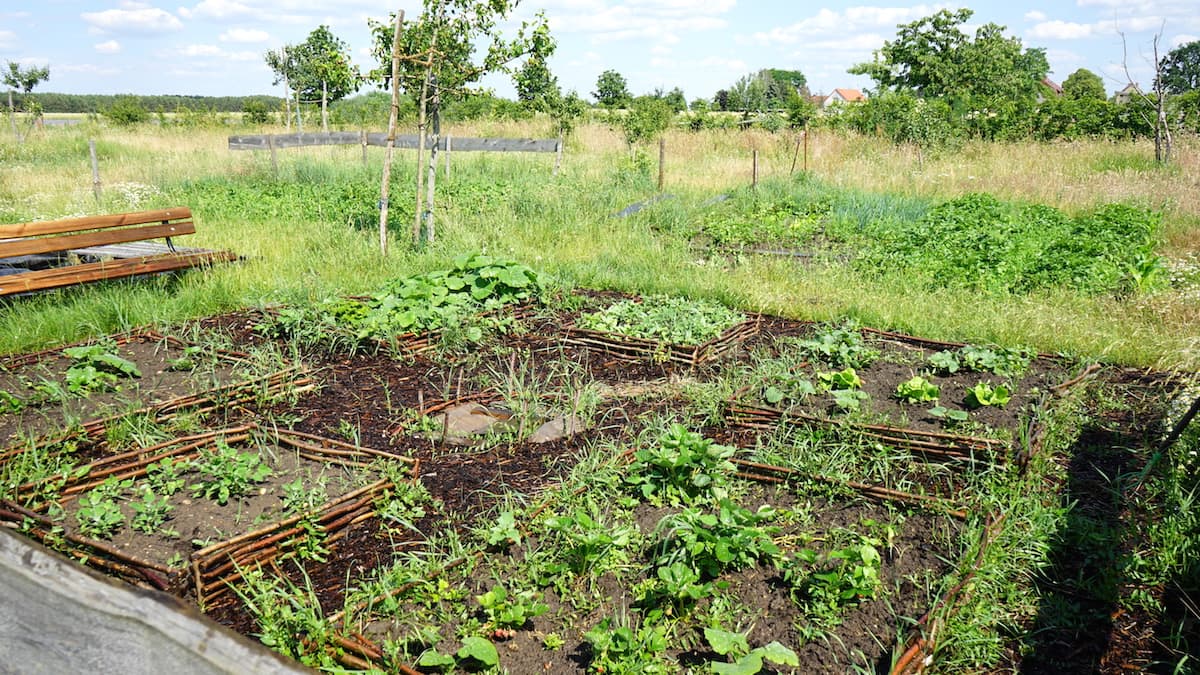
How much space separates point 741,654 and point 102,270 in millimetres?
5784

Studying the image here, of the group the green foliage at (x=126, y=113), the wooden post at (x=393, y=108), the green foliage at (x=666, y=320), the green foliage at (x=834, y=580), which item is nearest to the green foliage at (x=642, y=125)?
the wooden post at (x=393, y=108)

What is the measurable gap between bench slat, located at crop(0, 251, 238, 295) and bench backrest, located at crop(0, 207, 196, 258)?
6.9 inches

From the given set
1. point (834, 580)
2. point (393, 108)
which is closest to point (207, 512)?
point (834, 580)

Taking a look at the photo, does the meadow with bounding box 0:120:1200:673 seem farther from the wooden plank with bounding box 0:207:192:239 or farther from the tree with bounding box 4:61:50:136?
the tree with bounding box 4:61:50:136

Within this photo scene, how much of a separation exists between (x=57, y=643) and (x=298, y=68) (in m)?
26.2

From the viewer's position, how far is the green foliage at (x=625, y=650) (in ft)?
7.34

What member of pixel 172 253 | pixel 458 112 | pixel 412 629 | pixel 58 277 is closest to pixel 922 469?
pixel 412 629

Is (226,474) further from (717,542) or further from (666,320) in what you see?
(666,320)

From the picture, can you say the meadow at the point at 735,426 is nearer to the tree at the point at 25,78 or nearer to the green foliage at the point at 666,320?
the green foliage at the point at 666,320

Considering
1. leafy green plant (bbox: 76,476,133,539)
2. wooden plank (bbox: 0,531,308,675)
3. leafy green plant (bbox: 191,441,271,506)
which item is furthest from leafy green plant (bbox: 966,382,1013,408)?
leafy green plant (bbox: 76,476,133,539)

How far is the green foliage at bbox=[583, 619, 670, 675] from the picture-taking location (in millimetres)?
2236

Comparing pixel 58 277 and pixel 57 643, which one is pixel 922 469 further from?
pixel 58 277

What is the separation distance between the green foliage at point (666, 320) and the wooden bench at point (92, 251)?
3621 millimetres

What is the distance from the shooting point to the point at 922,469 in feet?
11.7
